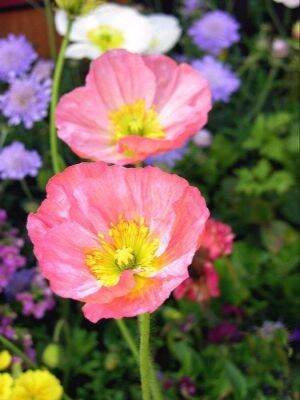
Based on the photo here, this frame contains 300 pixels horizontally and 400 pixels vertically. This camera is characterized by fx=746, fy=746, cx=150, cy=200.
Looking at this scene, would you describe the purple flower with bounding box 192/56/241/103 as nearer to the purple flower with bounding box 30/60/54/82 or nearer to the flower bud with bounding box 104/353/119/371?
the purple flower with bounding box 30/60/54/82

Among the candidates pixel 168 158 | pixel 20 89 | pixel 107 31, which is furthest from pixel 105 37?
pixel 168 158

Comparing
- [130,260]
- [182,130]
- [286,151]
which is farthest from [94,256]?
[286,151]

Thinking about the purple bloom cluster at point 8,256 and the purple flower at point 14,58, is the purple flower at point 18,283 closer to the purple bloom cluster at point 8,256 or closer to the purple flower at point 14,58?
the purple bloom cluster at point 8,256

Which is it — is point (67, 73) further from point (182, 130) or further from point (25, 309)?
point (182, 130)

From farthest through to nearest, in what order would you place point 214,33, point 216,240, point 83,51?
point 214,33 < point 83,51 < point 216,240

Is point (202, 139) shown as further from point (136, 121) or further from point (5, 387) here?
point (5, 387)

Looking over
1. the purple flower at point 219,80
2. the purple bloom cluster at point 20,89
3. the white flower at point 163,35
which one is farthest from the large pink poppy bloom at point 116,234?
the purple flower at point 219,80

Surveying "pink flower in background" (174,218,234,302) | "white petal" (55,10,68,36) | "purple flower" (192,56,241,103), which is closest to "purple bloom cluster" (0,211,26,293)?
"pink flower in background" (174,218,234,302)
